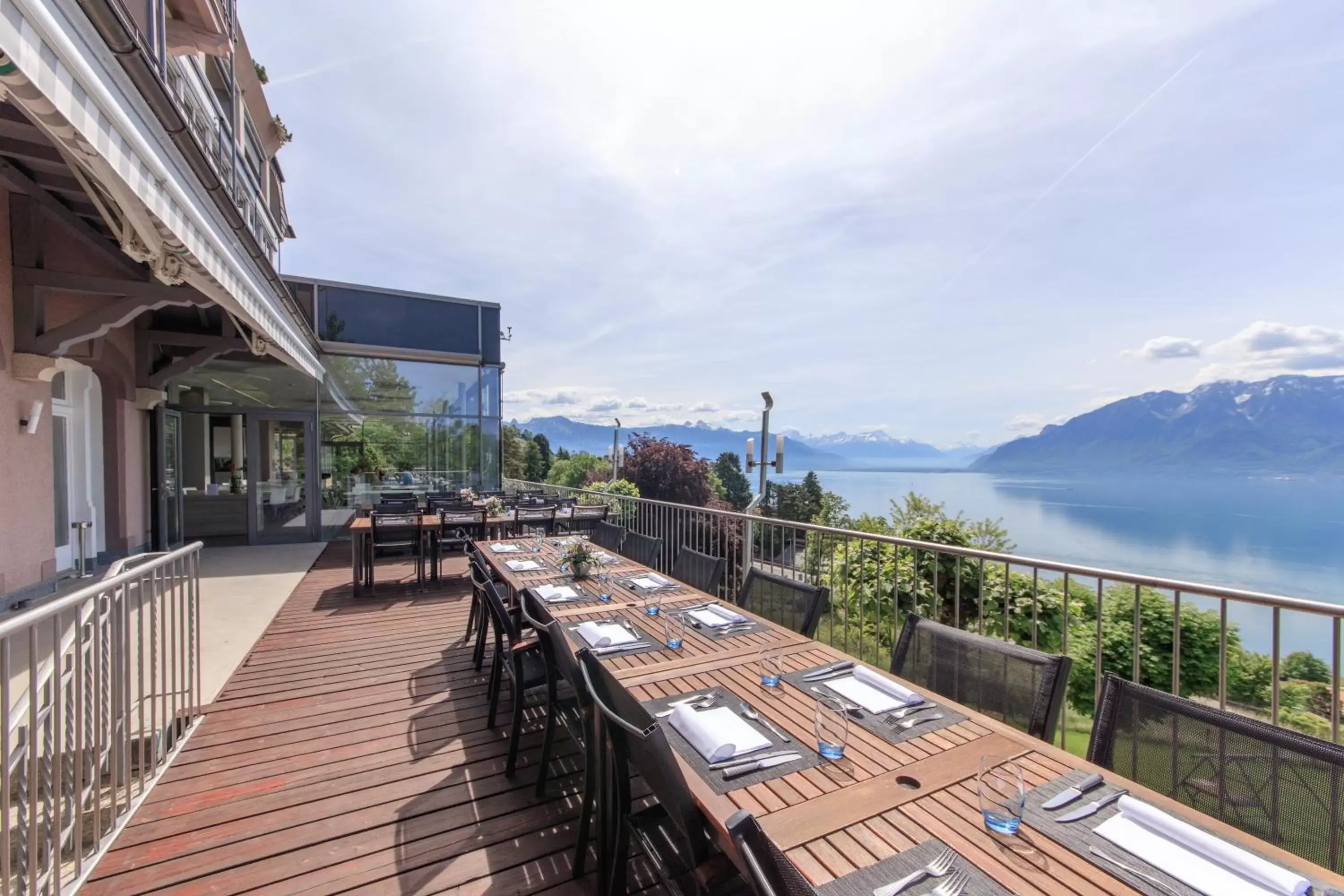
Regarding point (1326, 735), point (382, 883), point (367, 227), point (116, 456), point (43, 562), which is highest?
point (367, 227)

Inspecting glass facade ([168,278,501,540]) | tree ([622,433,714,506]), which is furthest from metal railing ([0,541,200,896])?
tree ([622,433,714,506])

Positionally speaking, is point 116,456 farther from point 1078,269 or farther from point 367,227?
point 1078,269

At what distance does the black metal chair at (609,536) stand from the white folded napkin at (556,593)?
1.53 meters

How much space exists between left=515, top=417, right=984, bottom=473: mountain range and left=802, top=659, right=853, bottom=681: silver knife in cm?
13630

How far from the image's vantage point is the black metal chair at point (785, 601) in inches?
98.8

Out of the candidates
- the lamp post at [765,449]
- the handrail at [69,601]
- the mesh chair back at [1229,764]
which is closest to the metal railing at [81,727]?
the handrail at [69,601]

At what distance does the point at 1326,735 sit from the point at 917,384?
4060 centimetres

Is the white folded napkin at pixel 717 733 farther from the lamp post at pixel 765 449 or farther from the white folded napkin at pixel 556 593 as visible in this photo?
the lamp post at pixel 765 449

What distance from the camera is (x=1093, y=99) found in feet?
18.0

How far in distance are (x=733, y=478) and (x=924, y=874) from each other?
118 ft

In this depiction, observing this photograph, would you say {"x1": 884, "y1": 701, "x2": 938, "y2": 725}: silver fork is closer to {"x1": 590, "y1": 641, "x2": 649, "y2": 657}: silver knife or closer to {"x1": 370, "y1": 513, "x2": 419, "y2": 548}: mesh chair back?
{"x1": 590, "y1": 641, "x2": 649, "y2": 657}: silver knife

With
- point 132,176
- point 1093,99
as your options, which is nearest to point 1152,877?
point 132,176

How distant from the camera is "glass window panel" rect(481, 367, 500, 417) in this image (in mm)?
10594

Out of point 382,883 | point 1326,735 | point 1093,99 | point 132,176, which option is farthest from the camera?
point 1093,99
